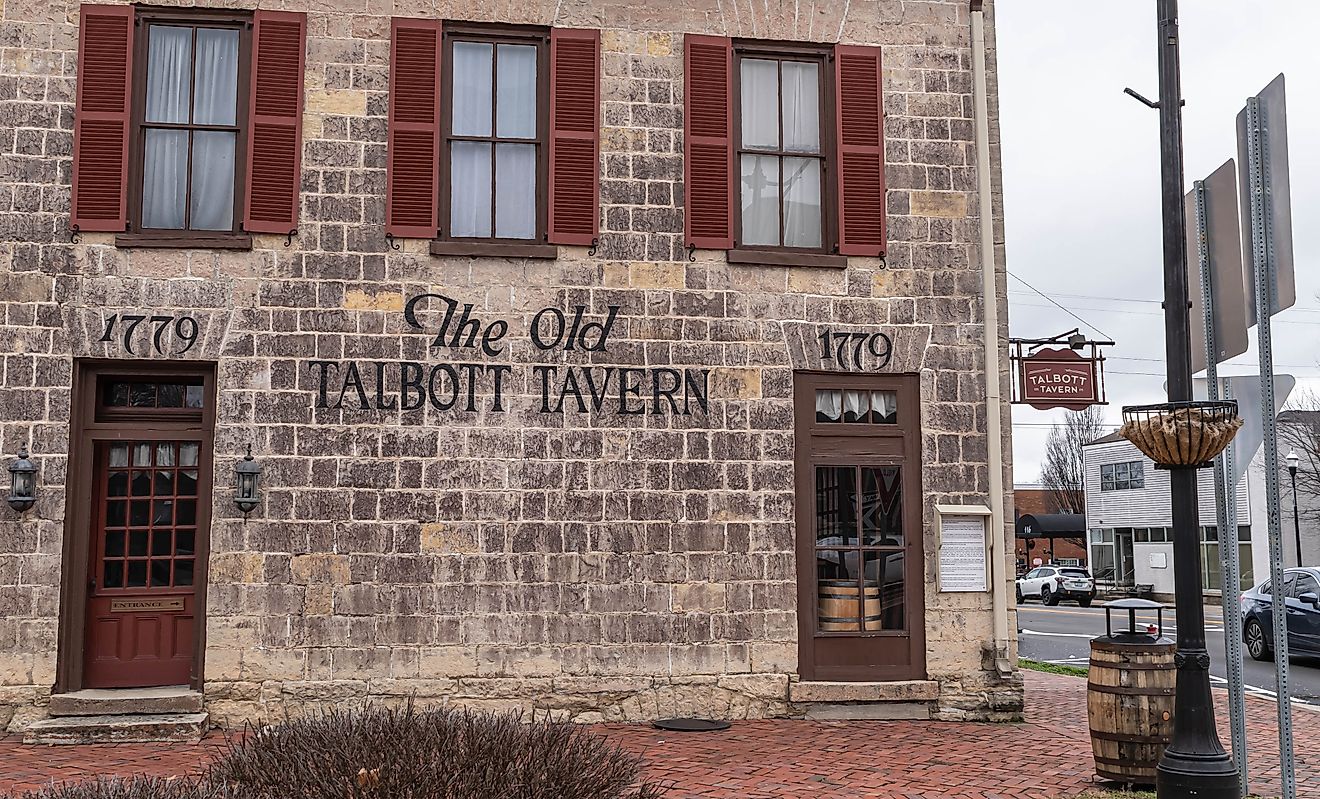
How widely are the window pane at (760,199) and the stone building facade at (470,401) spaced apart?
93 mm

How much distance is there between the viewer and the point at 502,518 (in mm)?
10008

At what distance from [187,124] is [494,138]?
251cm

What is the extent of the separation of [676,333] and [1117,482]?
39942 millimetres

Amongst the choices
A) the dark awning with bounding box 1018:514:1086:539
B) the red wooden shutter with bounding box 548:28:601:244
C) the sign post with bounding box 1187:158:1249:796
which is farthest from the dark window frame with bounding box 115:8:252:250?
the dark awning with bounding box 1018:514:1086:539

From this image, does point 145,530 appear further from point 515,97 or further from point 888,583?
point 888,583

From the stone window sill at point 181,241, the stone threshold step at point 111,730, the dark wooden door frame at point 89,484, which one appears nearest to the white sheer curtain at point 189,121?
the stone window sill at point 181,241

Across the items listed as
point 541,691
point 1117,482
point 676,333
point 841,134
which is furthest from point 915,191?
point 1117,482

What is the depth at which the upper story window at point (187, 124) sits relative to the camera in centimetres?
983

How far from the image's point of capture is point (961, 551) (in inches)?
413

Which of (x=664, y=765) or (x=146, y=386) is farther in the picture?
(x=146, y=386)


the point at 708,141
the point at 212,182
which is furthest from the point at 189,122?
the point at 708,141

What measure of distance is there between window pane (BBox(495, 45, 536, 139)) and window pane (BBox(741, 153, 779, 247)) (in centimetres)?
191

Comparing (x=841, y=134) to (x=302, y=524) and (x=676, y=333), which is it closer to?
(x=676, y=333)

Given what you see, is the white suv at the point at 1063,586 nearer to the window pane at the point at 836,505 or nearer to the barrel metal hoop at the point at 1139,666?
the window pane at the point at 836,505
